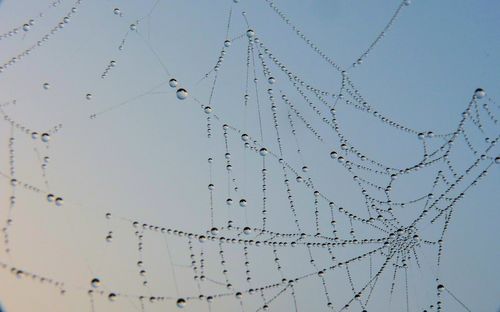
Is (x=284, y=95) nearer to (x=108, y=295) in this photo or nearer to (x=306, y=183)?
(x=306, y=183)

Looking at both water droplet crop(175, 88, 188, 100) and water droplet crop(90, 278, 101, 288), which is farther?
water droplet crop(175, 88, 188, 100)

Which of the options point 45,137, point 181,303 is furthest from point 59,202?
point 181,303

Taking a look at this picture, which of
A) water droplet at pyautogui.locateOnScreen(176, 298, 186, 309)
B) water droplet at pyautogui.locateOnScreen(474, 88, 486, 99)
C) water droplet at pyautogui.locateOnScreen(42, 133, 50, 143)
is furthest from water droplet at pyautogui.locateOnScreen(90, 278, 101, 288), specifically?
water droplet at pyautogui.locateOnScreen(474, 88, 486, 99)

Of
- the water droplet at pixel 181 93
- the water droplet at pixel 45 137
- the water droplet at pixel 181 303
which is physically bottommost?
Answer: the water droplet at pixel 181 303

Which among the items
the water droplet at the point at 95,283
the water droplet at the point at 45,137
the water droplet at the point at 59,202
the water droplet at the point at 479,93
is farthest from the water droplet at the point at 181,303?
the water droplet at the point at 479,93

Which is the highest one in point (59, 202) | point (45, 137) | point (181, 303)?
point (45, 137)

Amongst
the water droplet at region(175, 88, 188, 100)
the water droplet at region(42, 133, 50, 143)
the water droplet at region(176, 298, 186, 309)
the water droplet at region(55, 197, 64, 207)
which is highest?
the water droplet at region(175, 88, 188, 100)

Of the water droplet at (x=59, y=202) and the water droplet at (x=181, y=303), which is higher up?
the water droplet at (x=59, y=202)

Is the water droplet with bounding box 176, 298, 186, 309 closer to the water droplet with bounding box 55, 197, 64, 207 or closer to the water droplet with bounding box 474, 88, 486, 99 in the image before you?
the water droplet with bounding box 55, 197, 64, 207

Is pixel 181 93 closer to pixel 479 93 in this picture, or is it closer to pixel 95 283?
pixel 95 283

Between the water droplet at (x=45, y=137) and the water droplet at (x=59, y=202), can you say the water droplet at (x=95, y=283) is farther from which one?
the water droplet at (x=45, y=137)

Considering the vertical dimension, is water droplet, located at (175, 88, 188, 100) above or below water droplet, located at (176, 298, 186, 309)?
above
